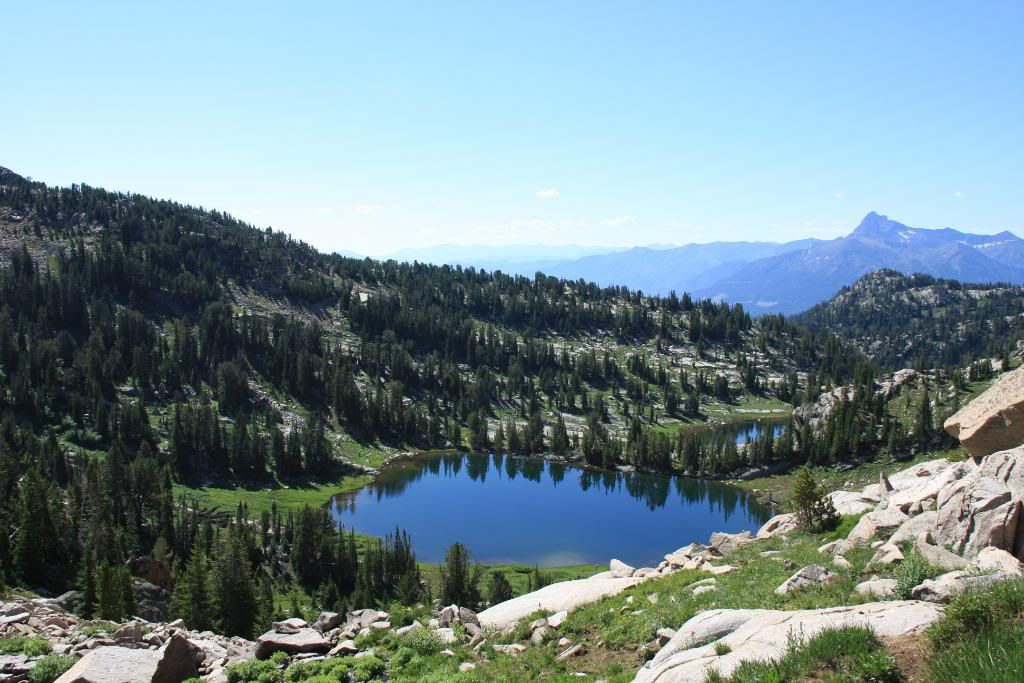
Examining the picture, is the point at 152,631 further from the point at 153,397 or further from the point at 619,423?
the point at 619,423

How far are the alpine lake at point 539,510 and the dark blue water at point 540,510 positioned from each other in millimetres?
175

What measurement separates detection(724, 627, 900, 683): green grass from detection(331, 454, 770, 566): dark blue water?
85138 millimetres

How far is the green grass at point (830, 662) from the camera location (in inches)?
428

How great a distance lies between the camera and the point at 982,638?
1034 centimetres

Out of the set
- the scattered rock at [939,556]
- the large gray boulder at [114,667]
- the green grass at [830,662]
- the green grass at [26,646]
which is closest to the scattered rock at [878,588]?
the scattered rock at [939,556]

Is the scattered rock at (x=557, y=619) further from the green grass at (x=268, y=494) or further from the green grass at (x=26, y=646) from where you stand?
the green grass at (x=268, y=494)

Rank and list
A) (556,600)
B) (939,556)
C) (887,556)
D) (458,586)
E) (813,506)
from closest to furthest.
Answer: (939,556) → (887,556) → (556,600) → (813,506) → (458,586)

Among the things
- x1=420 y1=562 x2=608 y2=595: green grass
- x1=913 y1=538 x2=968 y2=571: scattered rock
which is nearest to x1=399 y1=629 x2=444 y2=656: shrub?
x1=913 y1=538 x2=968 y2=571: scattered rock

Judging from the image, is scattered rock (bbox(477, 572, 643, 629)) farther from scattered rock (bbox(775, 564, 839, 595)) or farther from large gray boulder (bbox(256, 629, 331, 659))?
scattered rock (bbox(775, 564, 839, 595))

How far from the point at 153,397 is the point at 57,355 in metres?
25.1

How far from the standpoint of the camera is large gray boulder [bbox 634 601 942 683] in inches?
484

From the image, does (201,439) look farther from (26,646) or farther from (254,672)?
(254,672)

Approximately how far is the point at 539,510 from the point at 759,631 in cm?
11325

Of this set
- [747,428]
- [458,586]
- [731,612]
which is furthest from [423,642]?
[747,428]
